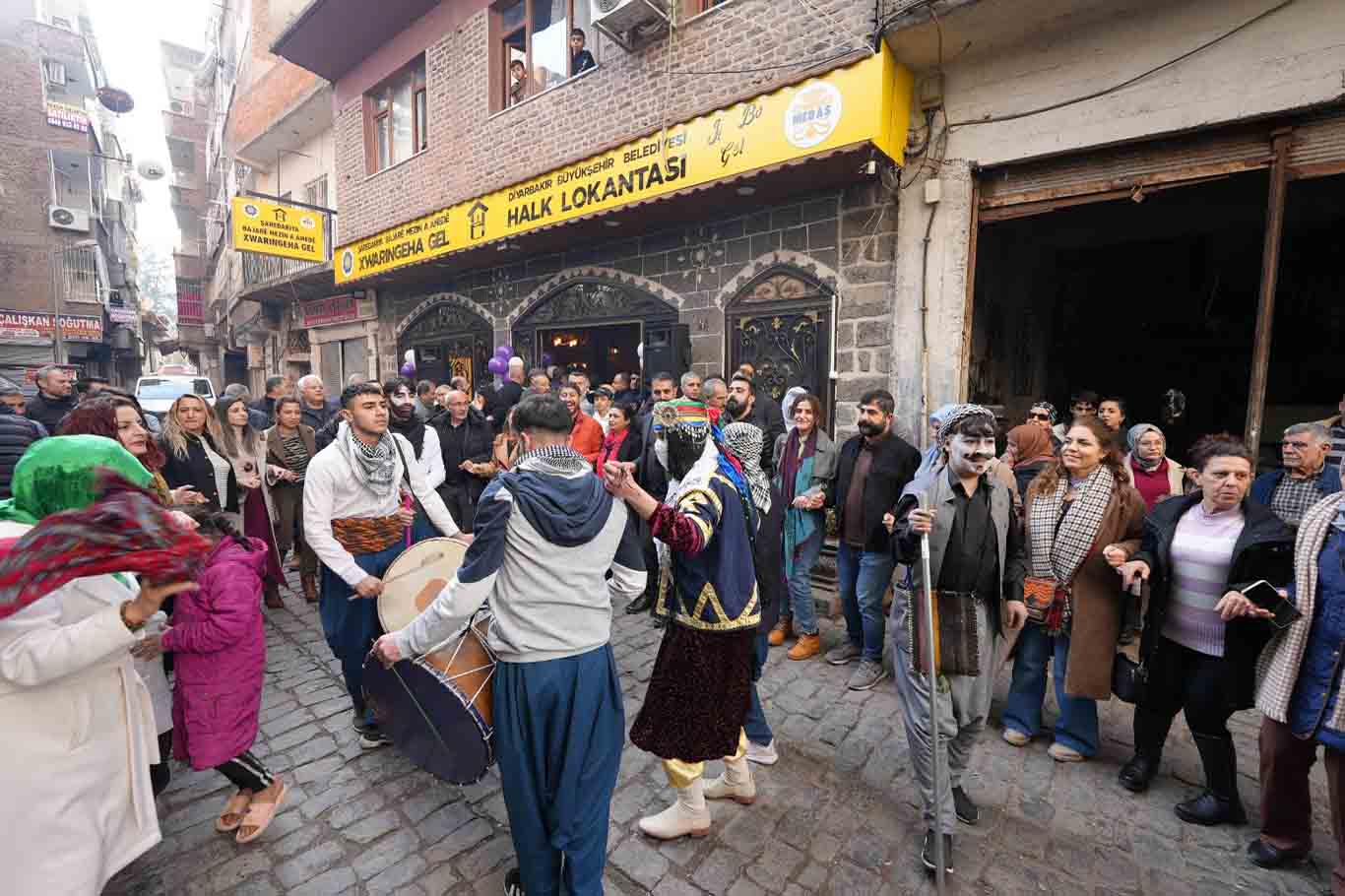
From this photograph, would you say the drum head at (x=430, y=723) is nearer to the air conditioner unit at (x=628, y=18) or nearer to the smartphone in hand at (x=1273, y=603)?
the smartphone in hand at (x=1273, y=603)

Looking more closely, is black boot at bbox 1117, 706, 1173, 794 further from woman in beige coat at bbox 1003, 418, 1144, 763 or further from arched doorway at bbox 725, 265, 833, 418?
arched doorway at bbox 725, 265, 833, 418

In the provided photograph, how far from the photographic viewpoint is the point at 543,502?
2055 mm

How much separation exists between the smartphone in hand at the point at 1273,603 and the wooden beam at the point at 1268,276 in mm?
2739

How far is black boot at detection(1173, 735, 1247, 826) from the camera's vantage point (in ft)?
9.54

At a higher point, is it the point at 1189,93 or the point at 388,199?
the point at 388,199

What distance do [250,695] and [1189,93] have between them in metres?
7.77

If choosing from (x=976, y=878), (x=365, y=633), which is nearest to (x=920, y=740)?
(x=976, y=878)

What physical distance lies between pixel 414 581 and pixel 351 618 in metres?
0.63

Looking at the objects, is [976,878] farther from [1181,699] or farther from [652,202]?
[652,202]

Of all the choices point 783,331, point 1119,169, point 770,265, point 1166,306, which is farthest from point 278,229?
point 1166,306

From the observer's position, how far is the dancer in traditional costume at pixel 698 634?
2645mm

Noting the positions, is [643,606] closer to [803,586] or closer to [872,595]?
[803,586]

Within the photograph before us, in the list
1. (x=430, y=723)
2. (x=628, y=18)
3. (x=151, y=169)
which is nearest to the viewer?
(x=430, y=723)

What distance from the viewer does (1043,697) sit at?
3.67 m
